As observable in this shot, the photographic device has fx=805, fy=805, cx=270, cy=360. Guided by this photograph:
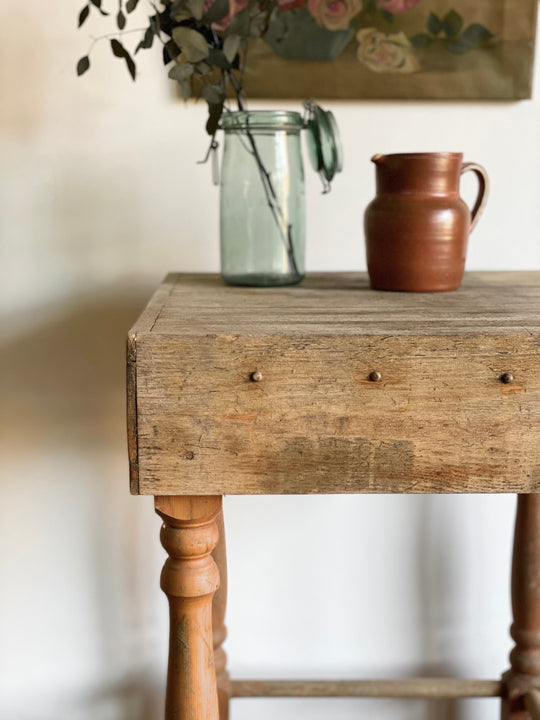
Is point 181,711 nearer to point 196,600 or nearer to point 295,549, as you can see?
point 196,600

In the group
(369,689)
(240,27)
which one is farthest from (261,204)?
(369,689)

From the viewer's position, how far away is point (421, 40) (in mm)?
1091

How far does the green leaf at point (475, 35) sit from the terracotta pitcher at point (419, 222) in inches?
12.7

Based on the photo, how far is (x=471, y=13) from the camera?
1.09 metres

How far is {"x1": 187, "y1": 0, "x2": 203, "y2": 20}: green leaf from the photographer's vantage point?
83 centimetres

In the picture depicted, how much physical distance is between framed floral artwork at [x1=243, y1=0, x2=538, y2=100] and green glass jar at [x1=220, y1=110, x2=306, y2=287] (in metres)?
0.20

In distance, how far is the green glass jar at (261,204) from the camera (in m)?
0.92

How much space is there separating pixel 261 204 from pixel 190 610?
458 millimetres

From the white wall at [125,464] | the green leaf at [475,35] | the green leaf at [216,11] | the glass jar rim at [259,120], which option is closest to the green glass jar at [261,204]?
the glass jar rim at [259,120]

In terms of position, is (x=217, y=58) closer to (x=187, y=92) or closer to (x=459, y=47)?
(x=187, y=92)

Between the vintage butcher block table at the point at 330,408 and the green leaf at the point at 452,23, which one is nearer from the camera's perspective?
the vintage butcher block table at the point at 330,408

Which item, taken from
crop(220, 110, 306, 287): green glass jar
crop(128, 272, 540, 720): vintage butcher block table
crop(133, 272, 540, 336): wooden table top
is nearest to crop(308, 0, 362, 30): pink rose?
crop(220, 110, 306, 287): green glass jar

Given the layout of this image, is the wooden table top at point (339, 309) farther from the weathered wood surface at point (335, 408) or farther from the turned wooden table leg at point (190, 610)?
the turned wooden table leg at point (190, 610)

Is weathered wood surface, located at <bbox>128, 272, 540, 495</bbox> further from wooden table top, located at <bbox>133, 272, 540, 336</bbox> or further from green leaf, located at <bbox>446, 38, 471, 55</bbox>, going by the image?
green leaf, located at <bbox>446, 38, 471, 55</bbox>
